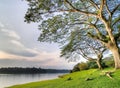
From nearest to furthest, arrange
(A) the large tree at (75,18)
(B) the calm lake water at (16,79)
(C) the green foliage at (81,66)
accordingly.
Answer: (A) the large tree at (75,18)
(B) the calm lake water at (16,79)
(C) the green foliage at (81,66)

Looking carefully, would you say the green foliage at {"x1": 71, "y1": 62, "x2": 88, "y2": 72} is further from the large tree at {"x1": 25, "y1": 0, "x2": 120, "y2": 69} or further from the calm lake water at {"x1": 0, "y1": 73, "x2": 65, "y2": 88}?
the large tree at {"x1": 25, "y1": 0, "x2": 120, "y2": 69}

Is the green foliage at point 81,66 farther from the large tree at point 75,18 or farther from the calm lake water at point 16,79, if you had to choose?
the large tree at point 75,18

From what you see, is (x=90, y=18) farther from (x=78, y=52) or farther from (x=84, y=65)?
(x=84, y=65)

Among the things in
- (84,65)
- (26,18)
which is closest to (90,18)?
(26,18)

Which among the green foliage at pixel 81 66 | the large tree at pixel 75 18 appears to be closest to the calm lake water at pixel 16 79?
the green foliage at pixel 81 66

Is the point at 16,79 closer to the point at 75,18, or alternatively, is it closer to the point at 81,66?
the point at 81,66

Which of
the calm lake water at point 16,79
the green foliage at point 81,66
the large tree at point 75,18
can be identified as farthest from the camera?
the green foliage at point 81,66

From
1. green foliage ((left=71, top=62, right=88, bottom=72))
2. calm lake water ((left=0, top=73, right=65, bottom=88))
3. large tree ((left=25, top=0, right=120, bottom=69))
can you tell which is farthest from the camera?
green foliage ((left=71, top=62, right=88, bottom=72))

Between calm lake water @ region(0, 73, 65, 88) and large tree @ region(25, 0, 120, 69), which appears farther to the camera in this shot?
calm lake water @ region(0, 73, 65, 88)

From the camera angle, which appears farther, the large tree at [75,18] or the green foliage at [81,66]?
the green foliage at [81,66]

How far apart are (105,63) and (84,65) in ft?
33.3

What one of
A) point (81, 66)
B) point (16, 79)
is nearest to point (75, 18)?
point (81, 66)

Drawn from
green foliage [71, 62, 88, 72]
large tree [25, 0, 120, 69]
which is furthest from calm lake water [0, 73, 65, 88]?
large tree [25, 0, 120, 69]

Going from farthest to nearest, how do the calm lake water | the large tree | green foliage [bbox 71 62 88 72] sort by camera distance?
green foliage [bbox 71 62 88 72]
the calm lake water
the large tree
